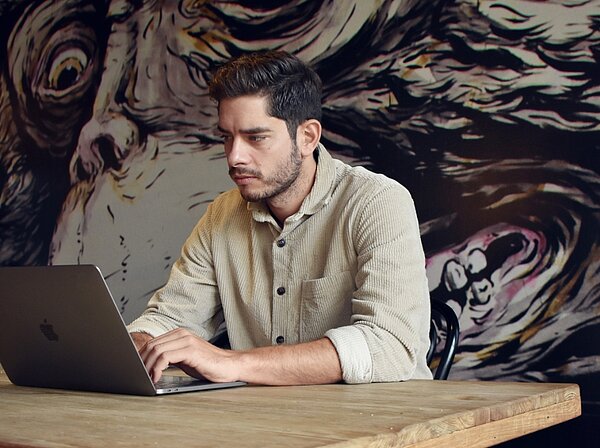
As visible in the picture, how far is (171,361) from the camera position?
5.58ft

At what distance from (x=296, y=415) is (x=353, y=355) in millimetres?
508

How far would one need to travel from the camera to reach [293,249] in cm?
233

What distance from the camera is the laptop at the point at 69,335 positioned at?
1.58 meters

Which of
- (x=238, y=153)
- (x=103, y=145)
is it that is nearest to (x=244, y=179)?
(x=238, y=153)

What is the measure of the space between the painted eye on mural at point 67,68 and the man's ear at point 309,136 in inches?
78.1

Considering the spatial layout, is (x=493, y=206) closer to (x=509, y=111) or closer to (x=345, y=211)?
(x=509, y=111)

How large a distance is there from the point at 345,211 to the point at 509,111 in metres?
0.93

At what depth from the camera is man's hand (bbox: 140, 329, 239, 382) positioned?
1710 mm

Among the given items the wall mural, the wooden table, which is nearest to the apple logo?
the wooden table

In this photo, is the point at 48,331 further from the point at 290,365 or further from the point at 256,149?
the point at 256,149

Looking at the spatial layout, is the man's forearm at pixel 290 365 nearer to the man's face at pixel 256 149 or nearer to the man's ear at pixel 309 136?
the man's face at pixel 256 149

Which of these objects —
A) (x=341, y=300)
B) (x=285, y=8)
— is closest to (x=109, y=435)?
(x=341, y=300)

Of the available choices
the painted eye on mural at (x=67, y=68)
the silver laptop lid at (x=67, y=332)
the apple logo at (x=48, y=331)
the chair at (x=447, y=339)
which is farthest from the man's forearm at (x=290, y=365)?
the painted eye on mural at (x=67, y=68)

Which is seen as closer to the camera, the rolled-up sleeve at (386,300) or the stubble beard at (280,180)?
the rolled-up sleeve at (386,300)
